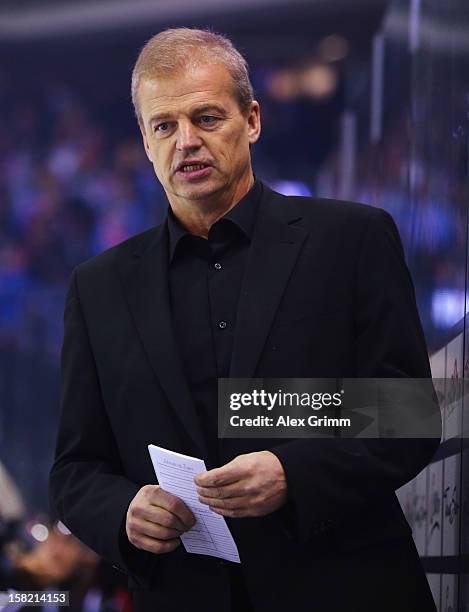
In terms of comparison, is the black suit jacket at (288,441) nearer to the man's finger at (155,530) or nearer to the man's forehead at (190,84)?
the man's finger at (155,530)

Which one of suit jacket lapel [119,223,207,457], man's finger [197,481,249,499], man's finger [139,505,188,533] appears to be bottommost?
man's finger [139,505,188,533]

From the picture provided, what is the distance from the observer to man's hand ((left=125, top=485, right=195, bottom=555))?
156 cm

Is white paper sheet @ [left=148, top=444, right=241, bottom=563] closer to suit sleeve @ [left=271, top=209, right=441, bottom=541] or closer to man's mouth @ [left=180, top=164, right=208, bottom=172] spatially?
suit sleeve @ [left=271, top=209, right=441, bottom=541]

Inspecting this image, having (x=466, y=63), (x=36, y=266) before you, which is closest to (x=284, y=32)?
(x=36, y=266)

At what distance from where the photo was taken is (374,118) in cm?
406

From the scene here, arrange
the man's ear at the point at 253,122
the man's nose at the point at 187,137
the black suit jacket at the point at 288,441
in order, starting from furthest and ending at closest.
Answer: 1. the man's ear at the point at 253,122
2. the man's nose at the point at 187,137
3. the black suit jacket at the point at 288,441

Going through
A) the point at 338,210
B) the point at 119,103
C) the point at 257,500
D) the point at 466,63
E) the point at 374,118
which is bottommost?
the point at 257,500

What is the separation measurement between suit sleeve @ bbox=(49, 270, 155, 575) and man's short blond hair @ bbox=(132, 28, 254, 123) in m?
0.38

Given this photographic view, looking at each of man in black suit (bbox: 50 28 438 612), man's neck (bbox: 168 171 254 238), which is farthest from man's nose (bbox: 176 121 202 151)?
man's neck (bbox: 168 171 254 238)

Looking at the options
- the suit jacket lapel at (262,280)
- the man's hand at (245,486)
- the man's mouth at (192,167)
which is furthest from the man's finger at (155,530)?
the man's mouth at (192,167)

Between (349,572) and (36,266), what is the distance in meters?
3.52

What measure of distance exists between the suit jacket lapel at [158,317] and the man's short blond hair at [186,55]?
10.3 inches

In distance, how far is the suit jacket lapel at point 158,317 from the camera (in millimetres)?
1614

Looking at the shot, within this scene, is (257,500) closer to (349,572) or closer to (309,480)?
(309,480)
